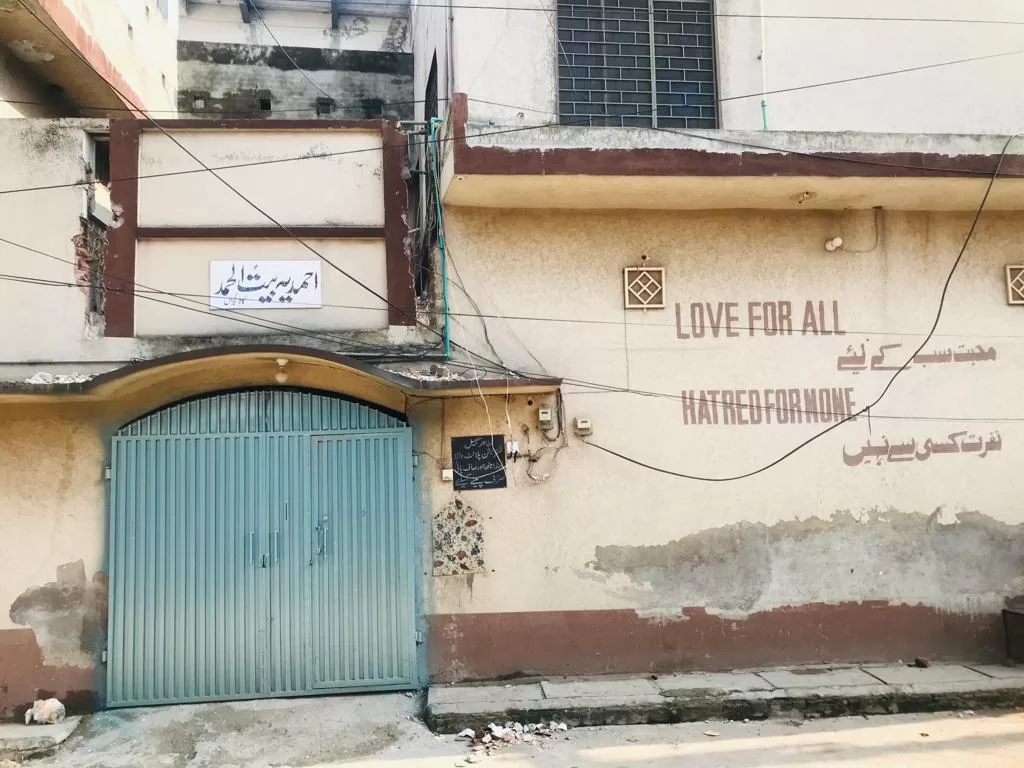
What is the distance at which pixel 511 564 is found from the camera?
246 inches

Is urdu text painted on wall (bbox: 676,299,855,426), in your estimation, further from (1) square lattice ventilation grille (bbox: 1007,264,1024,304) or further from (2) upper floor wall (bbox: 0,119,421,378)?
(2) upper floor wall (bbox: 0,119,421,378)

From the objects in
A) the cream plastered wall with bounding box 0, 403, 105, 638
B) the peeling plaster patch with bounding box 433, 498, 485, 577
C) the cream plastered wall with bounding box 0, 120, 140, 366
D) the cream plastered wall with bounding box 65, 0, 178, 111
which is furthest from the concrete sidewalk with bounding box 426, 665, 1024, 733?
the cream plastered wall with bounding box 65, 0, 178, 111

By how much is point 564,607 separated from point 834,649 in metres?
2.35

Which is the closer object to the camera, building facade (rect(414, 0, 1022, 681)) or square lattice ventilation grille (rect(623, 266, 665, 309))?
building facade (rect(414, 0, 1022, 681))

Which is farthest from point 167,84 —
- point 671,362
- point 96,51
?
point 671,362

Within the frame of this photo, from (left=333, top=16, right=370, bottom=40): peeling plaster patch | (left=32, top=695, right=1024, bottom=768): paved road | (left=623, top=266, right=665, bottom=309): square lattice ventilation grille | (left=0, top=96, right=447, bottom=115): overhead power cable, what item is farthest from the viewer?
(left=333, top=16, right=370, bottom=40): peeling plaster patch

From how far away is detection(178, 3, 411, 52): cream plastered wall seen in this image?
44.1ft

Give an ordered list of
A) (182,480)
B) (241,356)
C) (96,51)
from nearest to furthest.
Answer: (241,356) < (182,480) < (96,51)

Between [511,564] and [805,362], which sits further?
[805,362]

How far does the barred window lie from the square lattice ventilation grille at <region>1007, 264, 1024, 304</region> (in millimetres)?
2981

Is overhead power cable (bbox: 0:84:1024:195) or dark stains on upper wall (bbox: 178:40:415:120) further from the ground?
dark stains on upper wall (bbox: 178:40:415:120)

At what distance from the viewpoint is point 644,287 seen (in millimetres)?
6539

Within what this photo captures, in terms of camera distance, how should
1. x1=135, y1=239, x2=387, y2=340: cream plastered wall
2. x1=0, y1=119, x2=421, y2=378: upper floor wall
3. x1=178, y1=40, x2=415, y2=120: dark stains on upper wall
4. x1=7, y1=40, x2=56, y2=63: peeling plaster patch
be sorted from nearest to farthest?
x1=0, y1=119, x2=421, y2=378: upper floor wall → x1=135, y1=239, x2=387, y2=340: cream plastered wall → x1=7, y1=40, x2=56, y2=63: peeling plaster patch → x1=178, y1=40, x2=415, y2=120: dark stains on upper wall

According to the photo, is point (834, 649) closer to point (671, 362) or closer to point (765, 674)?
point (765, 674)
